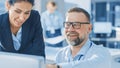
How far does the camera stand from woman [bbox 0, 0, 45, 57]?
4.19 feet

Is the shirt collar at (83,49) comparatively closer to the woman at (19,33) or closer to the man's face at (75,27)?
the man's face at (75,27)

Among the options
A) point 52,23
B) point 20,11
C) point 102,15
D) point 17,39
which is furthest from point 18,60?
point 102,15

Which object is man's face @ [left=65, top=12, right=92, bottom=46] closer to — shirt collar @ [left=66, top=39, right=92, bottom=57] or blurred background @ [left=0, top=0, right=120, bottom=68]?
shirt collar @ [left=66, top=39, right=92, bottom=57]

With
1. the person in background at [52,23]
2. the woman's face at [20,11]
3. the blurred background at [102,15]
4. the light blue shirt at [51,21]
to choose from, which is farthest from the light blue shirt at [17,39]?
the light blue shirt at [51,21]

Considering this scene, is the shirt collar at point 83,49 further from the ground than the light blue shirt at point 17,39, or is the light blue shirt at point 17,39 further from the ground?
the light blue shirt at point 17,39

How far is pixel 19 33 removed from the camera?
4.55ft

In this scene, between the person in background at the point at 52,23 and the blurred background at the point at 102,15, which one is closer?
the person in background at the point at 52,23

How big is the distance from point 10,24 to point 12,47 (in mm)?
123

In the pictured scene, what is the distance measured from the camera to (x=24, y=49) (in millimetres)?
1393

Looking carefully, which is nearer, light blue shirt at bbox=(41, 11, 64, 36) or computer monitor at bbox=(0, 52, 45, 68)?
computer monitor at bbox=(0, 52, 45, 68)

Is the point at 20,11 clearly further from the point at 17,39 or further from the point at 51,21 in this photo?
the point at 51,21

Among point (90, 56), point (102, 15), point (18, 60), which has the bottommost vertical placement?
point (102, 15)

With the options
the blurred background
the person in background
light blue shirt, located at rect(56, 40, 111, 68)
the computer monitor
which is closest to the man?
light blue shirt, located at rect(56, 40, 111, 68)

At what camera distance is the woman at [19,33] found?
1.28m
